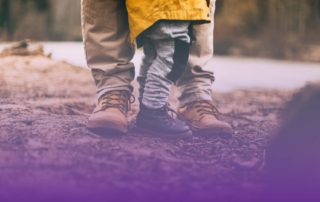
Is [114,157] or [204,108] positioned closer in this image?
[114,157]

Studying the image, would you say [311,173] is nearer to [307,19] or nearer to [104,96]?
[104,96]

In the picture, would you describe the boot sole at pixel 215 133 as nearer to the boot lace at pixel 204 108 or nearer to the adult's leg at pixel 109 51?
the boot lace at pixel 204 108

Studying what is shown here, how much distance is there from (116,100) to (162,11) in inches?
11.6

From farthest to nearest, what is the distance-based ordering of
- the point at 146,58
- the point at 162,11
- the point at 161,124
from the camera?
1. the point at 146,58
2. the point at 161,124
3. the point at 162,11

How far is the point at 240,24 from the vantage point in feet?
11.7

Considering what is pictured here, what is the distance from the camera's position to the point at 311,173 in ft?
3.86

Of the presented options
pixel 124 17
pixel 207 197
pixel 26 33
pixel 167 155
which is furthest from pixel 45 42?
pixel 207 197

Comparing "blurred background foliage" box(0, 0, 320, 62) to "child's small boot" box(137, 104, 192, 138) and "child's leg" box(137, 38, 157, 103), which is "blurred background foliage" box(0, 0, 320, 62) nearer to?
"child's leg" box(137, 38, 157, 103)

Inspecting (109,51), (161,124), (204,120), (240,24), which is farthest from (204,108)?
(240,24)

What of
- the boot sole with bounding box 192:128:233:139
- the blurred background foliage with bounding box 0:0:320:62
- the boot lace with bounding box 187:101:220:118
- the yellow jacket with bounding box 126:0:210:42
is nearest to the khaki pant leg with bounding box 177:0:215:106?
the boot lace with bounding box 187:101:220:118

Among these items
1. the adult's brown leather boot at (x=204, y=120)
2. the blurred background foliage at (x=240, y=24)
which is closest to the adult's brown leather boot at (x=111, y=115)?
the adult's brown leather boot at (x=204, y=120)

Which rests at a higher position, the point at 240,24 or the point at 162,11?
the point at 162,11

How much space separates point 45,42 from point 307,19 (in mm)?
1405

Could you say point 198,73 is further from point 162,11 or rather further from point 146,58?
point 162,11
